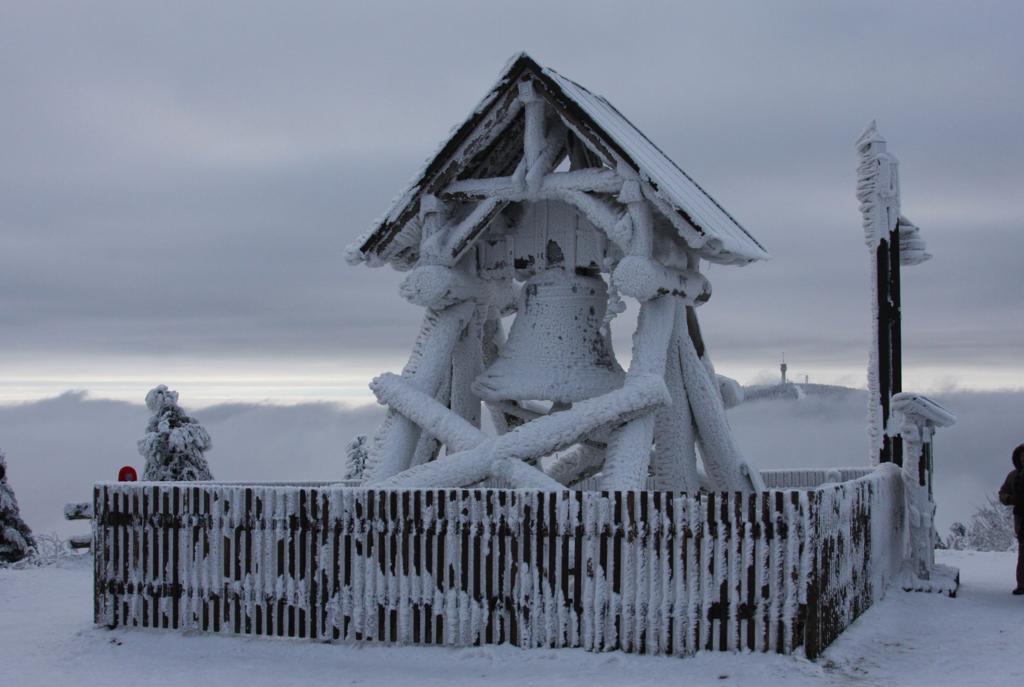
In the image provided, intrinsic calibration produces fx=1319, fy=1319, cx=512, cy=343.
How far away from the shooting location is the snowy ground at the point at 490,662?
10133mm

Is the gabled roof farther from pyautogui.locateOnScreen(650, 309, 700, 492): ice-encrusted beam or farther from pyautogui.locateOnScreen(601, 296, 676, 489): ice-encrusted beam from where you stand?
pyautogui.locateOnScreen(650, 309, 700, 492): ice-encrusted beam

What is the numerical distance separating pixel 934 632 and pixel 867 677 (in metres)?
2.51

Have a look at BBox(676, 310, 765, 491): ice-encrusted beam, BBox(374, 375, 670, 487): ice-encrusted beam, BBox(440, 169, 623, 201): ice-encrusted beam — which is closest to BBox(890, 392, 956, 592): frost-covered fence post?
BBox(676, 310, 765, 491): ice-encrusted beam

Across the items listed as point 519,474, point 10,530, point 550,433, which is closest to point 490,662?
point 519,474

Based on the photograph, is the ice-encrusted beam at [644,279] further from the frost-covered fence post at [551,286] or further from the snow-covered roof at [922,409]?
the snow-covered roof at [922,409]

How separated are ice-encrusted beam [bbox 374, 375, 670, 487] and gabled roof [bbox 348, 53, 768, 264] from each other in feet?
4.92

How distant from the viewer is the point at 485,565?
36.1 ft

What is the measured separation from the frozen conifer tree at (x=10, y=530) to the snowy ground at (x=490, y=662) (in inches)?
460

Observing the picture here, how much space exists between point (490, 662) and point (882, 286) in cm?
874

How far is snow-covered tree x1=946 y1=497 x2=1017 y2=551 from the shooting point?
31.4m

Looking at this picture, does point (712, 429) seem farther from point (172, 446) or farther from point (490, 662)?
point (172, 446)

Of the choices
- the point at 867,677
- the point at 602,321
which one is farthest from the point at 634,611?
the point at 602,321

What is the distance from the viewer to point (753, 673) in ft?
32.9

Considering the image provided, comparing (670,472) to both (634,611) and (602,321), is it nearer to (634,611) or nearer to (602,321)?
(602,321)
